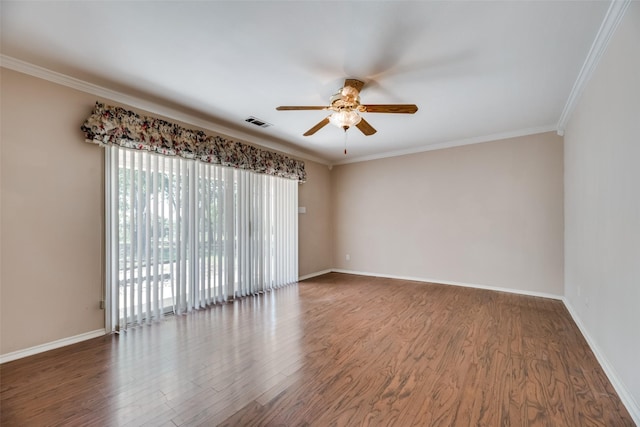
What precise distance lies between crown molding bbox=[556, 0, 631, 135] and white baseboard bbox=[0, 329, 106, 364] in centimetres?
502

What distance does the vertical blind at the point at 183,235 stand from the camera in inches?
113

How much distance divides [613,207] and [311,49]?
2580 millimetres

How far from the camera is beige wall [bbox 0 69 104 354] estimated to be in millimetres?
2258

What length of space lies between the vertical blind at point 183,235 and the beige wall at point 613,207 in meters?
4.02

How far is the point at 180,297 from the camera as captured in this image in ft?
11.0

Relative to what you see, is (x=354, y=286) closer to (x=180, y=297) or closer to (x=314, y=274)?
(x=314, y=274)

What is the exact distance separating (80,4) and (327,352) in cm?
316

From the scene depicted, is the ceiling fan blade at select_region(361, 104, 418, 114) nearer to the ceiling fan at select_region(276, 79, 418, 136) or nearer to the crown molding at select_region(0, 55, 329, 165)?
the ceiling fan at select_region(276, 79, 418, 136)

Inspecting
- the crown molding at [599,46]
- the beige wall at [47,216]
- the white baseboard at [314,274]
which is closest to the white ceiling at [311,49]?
the crown molding at [599,46]

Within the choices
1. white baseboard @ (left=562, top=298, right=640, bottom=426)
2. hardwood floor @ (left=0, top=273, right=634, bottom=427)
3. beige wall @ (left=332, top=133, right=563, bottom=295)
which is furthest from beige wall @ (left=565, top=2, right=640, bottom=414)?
beige wall @ (left=332, top=133, right=563, bottom=295)

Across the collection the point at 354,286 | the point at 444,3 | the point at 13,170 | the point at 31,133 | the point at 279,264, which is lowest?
the point at 354,286

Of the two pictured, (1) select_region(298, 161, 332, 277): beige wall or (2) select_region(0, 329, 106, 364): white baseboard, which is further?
(1) select_region(298, 161, 332, 277): beige wall

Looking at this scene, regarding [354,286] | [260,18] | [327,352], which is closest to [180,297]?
[327,352]

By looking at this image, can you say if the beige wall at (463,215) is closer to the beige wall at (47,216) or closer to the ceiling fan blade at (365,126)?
the ceiling fan blade at (365,126)
